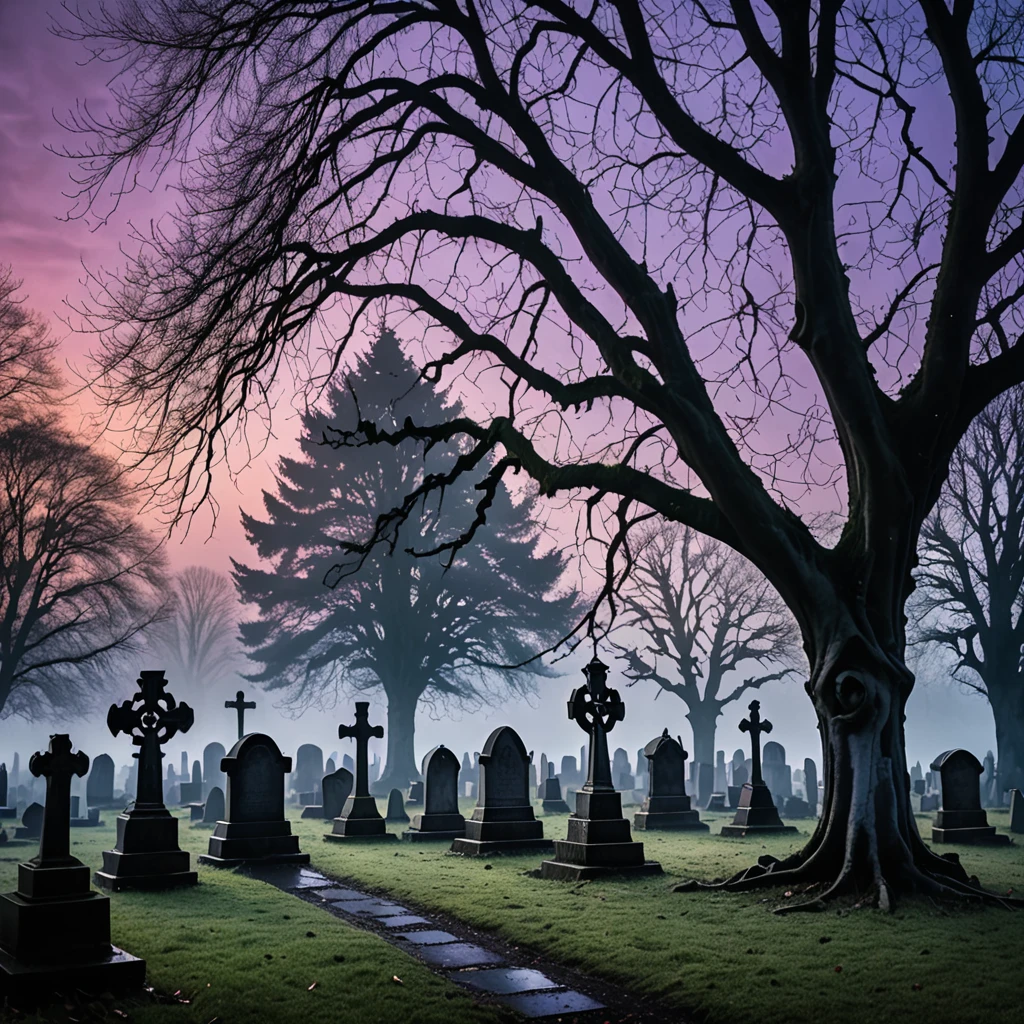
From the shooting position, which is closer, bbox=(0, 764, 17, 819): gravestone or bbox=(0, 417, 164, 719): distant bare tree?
bbox=(0, 764, 17, 819): gravestone

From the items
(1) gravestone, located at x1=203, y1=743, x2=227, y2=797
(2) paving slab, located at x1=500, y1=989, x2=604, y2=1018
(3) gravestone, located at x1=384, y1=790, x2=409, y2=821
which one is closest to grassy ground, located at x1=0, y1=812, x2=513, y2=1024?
(2) paving slab, located at x1=500, y1=989, x2=604, y2=1018

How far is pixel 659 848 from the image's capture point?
48.2 ft

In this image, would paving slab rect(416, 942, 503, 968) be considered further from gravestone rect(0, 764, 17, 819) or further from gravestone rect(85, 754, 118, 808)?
gravestone rect(85, 754, 118, 808)

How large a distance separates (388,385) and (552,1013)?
1151 inches

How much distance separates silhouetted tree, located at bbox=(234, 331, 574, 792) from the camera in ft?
103

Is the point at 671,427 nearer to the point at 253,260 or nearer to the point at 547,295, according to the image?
the point at 547,295

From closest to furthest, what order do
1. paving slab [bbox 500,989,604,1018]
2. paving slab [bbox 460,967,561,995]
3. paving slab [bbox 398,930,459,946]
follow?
paving slab [bbox 500,989,604,1018] < paving slab [bbox 460,967,561,995] < paving slab [bbox 398,930,459,946]

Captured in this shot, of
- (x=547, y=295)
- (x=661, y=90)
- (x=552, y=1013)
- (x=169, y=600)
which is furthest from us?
(x=169, y=600)

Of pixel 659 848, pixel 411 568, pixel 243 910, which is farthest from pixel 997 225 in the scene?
pixel 411 568

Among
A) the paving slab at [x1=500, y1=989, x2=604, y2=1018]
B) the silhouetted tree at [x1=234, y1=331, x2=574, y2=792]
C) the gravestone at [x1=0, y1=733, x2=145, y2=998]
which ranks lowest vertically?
the paving slab at [x1=500, y1=989, x2=604, y2=1018]

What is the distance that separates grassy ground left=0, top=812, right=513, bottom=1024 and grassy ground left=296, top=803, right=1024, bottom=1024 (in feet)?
4.42

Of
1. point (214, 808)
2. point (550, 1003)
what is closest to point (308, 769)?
point (214, 808)

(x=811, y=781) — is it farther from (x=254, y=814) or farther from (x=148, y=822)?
(x=148, y=822)

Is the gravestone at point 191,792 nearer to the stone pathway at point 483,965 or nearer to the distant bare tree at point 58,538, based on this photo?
the distant bare tree at point 58,538
